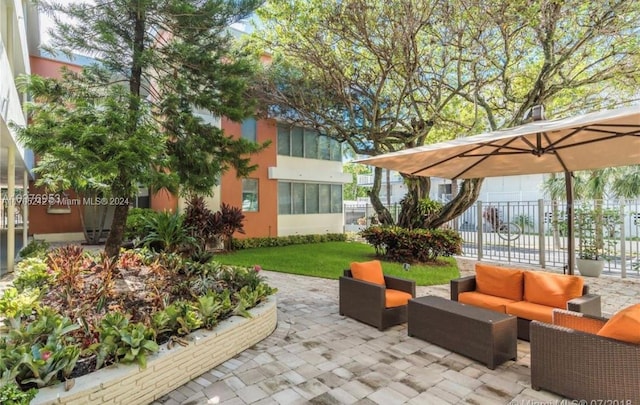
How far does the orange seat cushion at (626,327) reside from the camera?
268 cm

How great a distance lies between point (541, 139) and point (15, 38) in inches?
413

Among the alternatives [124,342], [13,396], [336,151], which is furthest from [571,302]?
[336,151]

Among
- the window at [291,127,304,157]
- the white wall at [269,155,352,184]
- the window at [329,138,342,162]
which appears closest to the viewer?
the white wall at [269,155,352,184]

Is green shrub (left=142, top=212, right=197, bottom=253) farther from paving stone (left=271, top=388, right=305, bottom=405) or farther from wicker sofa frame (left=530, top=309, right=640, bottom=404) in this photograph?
wicker sofa frame (left=530, top=309, right=640, bottom=404)

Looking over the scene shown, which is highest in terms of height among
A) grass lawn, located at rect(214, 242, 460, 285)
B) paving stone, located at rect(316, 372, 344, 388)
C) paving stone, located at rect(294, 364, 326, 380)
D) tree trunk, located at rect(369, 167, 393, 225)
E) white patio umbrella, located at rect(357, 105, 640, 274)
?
white patio umbrella, located at rect(357, 105, 640, 274)

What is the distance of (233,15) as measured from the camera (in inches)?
224

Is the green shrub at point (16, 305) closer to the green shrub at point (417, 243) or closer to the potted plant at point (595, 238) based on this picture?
the green shrub at point (417, 243)

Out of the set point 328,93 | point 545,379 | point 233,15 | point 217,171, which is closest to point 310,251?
point 328,93

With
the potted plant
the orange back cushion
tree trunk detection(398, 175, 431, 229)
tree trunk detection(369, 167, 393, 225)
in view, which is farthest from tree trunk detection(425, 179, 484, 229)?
the orange back cushion

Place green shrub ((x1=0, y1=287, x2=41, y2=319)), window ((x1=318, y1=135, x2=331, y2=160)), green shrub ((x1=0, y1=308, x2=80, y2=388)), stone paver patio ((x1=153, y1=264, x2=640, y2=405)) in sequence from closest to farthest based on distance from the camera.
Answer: green shrub ((x1=0, y1=308, x2=80, y2=388))
stone paver patio ((x1=153, y1=264, x2=640, y2=405))
green shrub ((x1=0, y1=287, x2=41, y2=319))
window ((x1=318, y1=135, x2=331, y2=160))

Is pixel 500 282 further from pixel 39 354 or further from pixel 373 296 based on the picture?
pixel 39 354

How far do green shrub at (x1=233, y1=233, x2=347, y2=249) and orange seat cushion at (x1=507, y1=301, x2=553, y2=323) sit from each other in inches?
394

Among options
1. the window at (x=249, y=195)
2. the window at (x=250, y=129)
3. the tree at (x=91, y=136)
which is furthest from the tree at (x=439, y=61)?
the tree at (x=91, y=136)

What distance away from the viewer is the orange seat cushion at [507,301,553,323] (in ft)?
13.5
